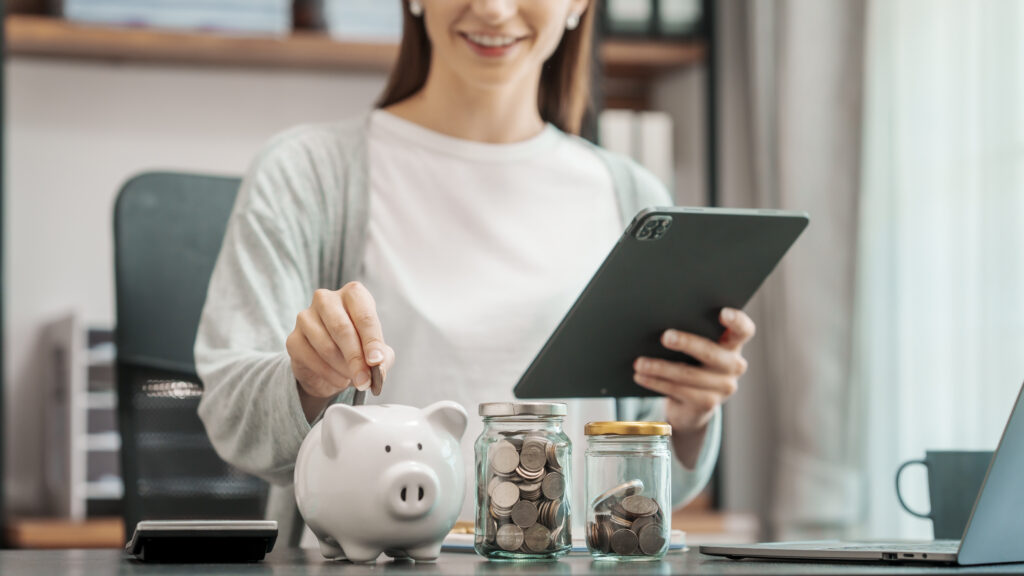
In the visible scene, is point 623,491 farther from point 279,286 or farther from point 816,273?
point 816,273

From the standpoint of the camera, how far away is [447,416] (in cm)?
72

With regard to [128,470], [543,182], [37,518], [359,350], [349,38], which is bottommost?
[37,518]

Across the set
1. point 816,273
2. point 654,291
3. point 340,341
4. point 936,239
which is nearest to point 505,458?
point 340,341

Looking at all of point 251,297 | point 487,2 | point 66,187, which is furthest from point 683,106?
point 251,297

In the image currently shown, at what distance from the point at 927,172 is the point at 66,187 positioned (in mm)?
1729

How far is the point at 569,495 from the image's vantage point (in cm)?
73

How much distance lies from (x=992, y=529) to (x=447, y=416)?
32 centimetres

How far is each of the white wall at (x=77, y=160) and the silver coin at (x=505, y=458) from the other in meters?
1.91

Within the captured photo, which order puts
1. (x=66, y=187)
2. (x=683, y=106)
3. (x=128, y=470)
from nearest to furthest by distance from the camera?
(x=128, y=470), (x=66, y=187), (x=683, y=106)

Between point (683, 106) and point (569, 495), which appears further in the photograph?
point (683, 106)

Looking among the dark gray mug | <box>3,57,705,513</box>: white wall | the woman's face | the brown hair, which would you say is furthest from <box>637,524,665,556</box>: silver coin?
<box>3,57,705,513</box>: white wall

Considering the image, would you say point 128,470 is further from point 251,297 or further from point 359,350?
point 359,350

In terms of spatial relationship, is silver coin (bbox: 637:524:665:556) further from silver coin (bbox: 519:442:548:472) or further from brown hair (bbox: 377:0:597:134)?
brown hair (bbox: 377:0:597:134)

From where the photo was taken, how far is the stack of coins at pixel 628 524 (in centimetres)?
72
